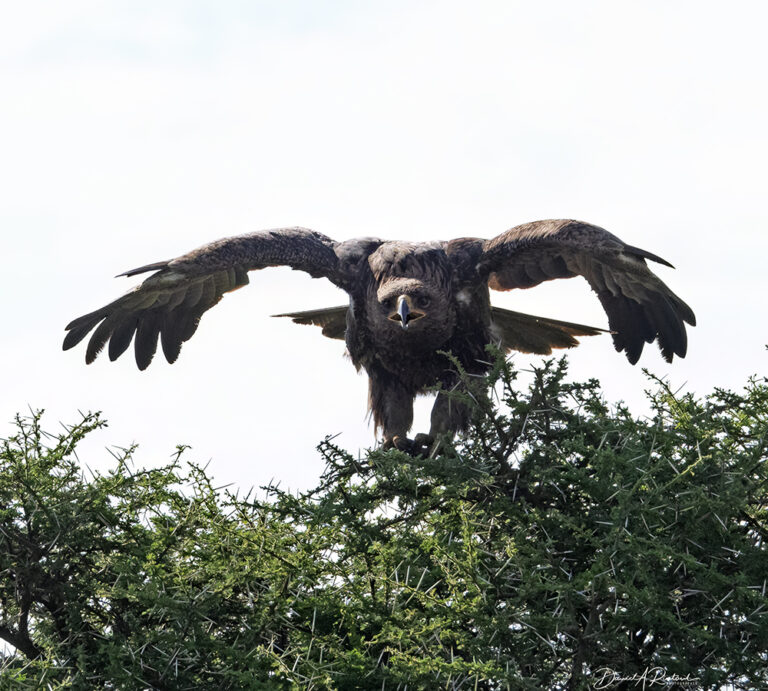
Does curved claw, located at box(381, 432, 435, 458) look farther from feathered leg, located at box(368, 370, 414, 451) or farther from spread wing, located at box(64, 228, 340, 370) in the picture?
Result: spread wing, located at box(64, 228, 340, 370)

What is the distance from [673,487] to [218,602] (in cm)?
161

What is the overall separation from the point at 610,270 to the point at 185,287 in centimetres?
A: 262

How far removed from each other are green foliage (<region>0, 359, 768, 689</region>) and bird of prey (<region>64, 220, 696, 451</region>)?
86.1 inches

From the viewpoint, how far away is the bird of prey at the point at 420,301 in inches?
275

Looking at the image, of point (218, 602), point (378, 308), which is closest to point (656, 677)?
point (218, 602)

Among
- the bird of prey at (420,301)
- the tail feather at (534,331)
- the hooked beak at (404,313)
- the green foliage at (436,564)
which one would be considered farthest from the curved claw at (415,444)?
the green foliage at (436,564)

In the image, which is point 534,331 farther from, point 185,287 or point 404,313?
point 185,287

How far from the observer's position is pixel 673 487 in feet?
14.0

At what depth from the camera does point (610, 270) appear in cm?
706

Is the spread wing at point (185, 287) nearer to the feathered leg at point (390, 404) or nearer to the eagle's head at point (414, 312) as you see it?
the eagle's head at point (414, 312)

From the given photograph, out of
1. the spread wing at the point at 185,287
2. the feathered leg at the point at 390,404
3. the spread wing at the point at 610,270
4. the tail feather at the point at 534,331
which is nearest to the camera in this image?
the spread wing at the point at 610,270

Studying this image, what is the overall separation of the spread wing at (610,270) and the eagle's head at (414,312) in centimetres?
36

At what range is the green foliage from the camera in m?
→ 3.89

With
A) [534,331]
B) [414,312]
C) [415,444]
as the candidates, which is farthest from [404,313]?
[534,331]
